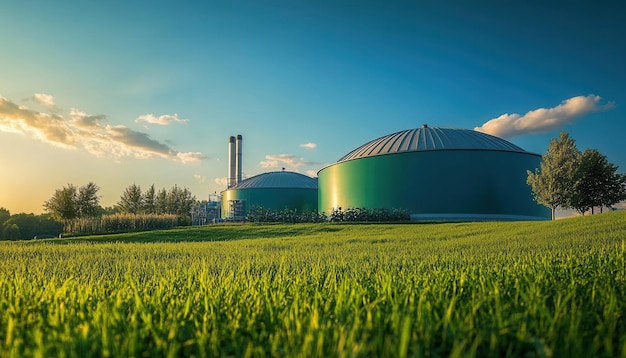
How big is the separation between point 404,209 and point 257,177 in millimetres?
22949

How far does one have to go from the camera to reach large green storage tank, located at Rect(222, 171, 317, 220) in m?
45.6

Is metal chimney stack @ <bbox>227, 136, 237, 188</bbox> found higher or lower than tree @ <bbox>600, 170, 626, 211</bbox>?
higher

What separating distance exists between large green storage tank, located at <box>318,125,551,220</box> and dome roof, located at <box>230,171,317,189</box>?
1364cm

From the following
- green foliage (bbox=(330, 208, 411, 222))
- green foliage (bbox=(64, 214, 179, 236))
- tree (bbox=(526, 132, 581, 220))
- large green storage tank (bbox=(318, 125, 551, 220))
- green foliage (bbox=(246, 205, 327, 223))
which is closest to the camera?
tree (bbox=(526, 132, 581, 220))

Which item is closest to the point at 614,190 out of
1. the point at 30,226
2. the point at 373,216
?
the point at 373,216

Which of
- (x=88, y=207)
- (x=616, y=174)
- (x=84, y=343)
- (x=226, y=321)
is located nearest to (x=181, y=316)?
(x=226, y=321)

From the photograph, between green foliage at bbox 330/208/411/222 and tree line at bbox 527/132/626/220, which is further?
green foliage at bbox 330/208/411/222

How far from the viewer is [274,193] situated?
151 ft

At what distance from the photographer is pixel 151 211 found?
149ft

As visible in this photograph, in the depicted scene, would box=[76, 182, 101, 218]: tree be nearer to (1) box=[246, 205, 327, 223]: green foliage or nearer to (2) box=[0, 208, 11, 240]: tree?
(1) box=[246, 205, 327, 223]: green foliage

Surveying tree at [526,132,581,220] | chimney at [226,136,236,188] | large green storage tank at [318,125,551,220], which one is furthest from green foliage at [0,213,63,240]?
tree at [526,132,581,220]

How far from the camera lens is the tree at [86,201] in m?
35.9

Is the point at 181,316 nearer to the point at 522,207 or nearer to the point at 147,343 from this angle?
the point at 147,343

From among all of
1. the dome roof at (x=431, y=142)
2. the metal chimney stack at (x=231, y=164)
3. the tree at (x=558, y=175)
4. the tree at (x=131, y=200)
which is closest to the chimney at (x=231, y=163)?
the metal chimney stack at (x=231, y=164)
